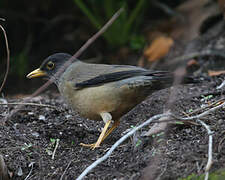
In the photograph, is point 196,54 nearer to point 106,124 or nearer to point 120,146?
point 106,124

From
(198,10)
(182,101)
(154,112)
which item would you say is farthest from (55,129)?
(198,10)

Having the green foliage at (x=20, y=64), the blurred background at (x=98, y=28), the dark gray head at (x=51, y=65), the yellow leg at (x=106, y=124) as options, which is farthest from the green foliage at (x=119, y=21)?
the yellow leg at (x=106, y=124)

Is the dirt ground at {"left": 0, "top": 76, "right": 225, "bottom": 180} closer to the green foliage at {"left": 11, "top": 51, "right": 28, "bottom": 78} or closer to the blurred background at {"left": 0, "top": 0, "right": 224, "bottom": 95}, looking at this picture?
the blurred background at {"left": 0, "top": 0, "right": 224, "bottom": 95}

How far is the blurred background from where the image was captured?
8203 millimetres

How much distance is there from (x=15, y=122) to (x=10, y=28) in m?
4.76

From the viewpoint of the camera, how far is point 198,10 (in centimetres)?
825

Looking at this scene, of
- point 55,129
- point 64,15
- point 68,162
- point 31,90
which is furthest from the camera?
point 64,15

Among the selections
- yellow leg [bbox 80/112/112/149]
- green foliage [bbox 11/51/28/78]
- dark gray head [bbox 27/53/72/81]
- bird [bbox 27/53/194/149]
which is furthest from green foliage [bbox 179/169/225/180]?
green foliage [bbox 11/51/28/78]

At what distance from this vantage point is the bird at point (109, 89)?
438 centimetres

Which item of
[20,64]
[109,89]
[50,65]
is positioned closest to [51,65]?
[50,65]

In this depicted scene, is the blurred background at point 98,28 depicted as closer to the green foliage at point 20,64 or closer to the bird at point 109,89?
the green foliage at point 20,64

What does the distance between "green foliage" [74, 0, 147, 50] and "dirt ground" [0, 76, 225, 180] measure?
9.81 ft

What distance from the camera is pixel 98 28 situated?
8.32m

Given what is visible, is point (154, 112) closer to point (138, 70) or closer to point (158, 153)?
point (138, 70)
